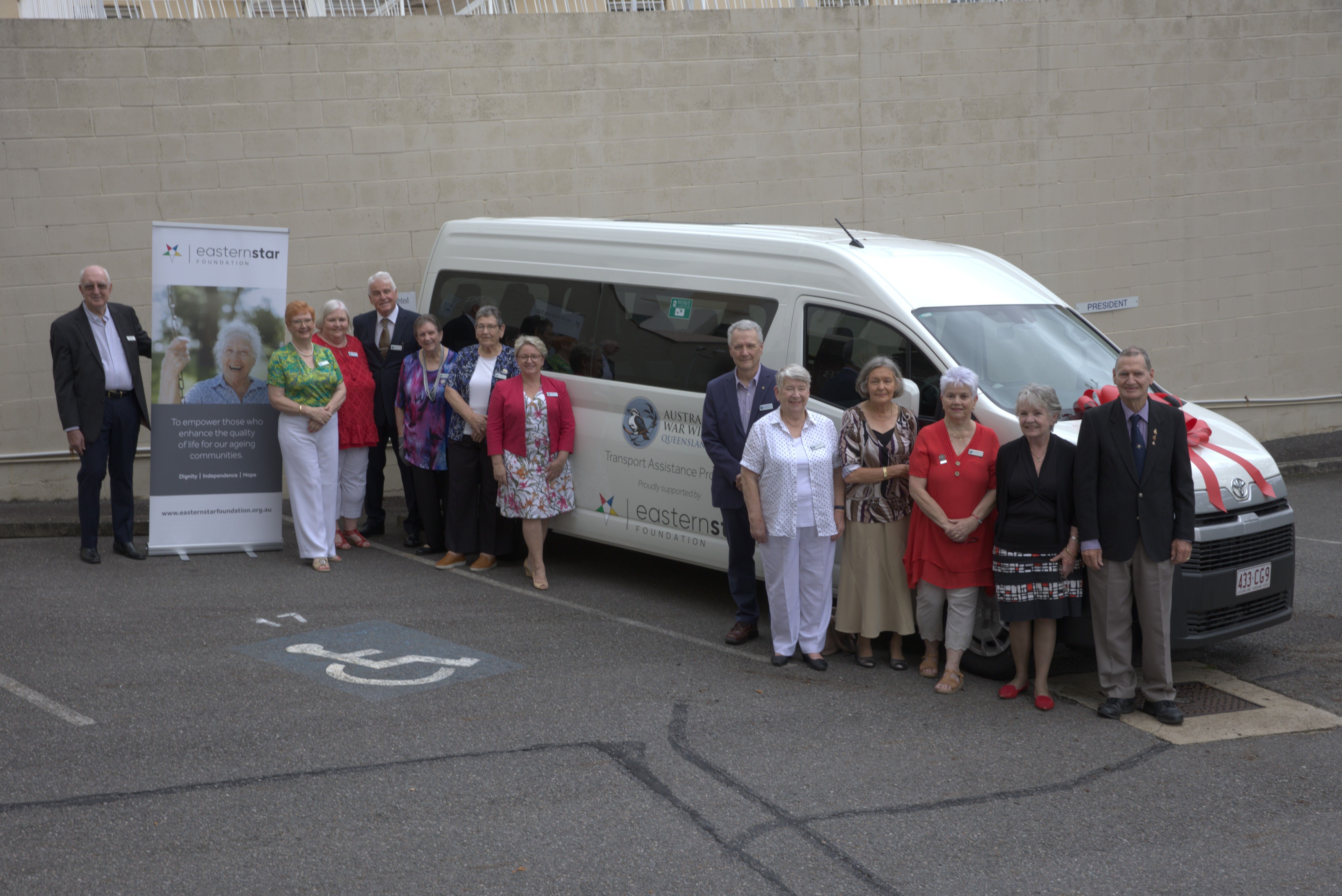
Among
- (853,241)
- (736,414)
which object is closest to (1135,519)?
(736,414)

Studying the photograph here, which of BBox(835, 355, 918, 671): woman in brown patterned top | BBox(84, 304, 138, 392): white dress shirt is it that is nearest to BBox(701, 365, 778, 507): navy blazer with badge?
BBox(835, 355, 918, 671): woman in brown patterned top

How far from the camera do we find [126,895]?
4.20 meters

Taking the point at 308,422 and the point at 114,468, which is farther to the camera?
the point at 114,468

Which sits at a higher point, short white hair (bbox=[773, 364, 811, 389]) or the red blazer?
short white hair (bbox=[773, 364, 811, 389])

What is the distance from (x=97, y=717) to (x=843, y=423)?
4.03 metres

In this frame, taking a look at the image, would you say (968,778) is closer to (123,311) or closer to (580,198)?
(123,311)

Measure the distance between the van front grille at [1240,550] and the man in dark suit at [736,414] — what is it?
92.3 inches

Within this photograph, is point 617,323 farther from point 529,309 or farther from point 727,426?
point 727,426

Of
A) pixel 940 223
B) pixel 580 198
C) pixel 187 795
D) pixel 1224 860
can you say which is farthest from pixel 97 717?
pixel 940 223

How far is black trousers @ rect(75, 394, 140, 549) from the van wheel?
6248 mm

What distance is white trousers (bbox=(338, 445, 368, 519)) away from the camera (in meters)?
9.53

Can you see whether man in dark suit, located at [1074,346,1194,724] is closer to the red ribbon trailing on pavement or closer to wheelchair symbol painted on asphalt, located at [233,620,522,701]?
the red ribbon trailing on pavement

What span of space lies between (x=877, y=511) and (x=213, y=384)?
5.26 metres

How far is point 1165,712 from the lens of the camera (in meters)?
6.11
